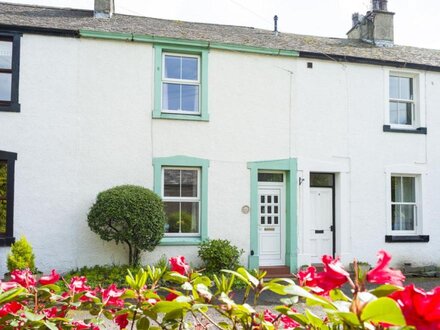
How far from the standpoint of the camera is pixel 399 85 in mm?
13078

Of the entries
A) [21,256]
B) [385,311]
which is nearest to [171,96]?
[21,256]

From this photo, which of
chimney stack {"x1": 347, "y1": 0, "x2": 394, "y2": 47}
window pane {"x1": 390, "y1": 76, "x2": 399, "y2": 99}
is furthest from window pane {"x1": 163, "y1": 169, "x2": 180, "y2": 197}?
chimney stack {"x1": 347, "y1": 0, "x2": 394, "y2": 47}

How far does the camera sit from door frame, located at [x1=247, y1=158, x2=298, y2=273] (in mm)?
11336

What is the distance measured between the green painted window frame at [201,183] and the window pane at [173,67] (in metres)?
2.13

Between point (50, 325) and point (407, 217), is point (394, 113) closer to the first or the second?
point (407, 217)

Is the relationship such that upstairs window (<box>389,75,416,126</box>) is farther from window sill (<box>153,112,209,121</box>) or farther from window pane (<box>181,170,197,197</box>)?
window pane (<box>181,170,197,197</box>)

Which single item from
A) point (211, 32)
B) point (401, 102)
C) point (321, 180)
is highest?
point (211, 32)

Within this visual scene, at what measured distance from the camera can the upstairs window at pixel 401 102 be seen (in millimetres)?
12914

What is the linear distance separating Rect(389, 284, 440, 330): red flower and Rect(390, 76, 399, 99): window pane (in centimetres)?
1273

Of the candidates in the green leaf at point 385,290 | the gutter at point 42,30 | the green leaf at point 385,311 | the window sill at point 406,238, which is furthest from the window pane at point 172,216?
the green leaf at point 385,311

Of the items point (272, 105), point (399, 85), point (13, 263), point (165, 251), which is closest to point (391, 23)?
point (399, 85)

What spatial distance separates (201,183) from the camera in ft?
36.6

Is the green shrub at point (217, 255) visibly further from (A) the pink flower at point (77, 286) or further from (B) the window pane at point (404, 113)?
(A) the pink flower at point (77, 286)

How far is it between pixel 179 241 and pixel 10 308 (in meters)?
8.98
